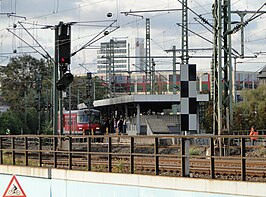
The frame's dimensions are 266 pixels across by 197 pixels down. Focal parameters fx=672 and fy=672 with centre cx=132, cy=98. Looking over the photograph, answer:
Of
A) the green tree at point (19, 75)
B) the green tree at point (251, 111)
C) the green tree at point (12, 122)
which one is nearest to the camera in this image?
the green tree at point (251, 111)

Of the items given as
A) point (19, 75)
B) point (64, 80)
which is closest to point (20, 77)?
point (19, 75)

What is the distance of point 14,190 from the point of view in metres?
19.1

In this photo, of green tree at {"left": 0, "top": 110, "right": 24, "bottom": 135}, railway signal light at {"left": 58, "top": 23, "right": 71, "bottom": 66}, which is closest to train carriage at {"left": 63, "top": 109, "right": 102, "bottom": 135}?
green tree at {"left": 0, "top": 110, "right": 24, "bottom": 135}

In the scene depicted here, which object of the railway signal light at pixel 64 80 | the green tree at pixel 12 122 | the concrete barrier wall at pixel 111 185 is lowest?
the green tree at pixel 12 122

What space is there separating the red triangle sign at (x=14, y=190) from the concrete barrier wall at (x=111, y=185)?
342mm

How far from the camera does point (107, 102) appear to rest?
6209 centimetres

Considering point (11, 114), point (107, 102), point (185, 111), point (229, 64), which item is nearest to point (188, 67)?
point (185, 111)

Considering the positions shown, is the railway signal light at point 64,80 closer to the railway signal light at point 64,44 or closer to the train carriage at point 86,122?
the railway signal light at point 64,44

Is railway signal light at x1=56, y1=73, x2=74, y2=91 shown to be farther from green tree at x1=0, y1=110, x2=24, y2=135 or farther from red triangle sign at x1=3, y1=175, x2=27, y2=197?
green tree at x1=0, y1=110, x2=24, y2=135

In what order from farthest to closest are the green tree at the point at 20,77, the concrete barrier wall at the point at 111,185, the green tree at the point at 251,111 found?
the green tree at the point at 20,77 < the green tree at the point at 251,111 < the concrete barrier wall at the point at 111,185

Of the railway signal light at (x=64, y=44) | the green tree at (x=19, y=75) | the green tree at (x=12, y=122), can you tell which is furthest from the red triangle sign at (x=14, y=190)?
the green tree at (x=19, y=75)

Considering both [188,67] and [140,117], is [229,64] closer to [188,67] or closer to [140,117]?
[188,67]

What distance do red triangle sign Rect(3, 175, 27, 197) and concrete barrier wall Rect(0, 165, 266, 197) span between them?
13.5 inches

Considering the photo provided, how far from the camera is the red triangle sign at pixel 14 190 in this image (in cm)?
1896
